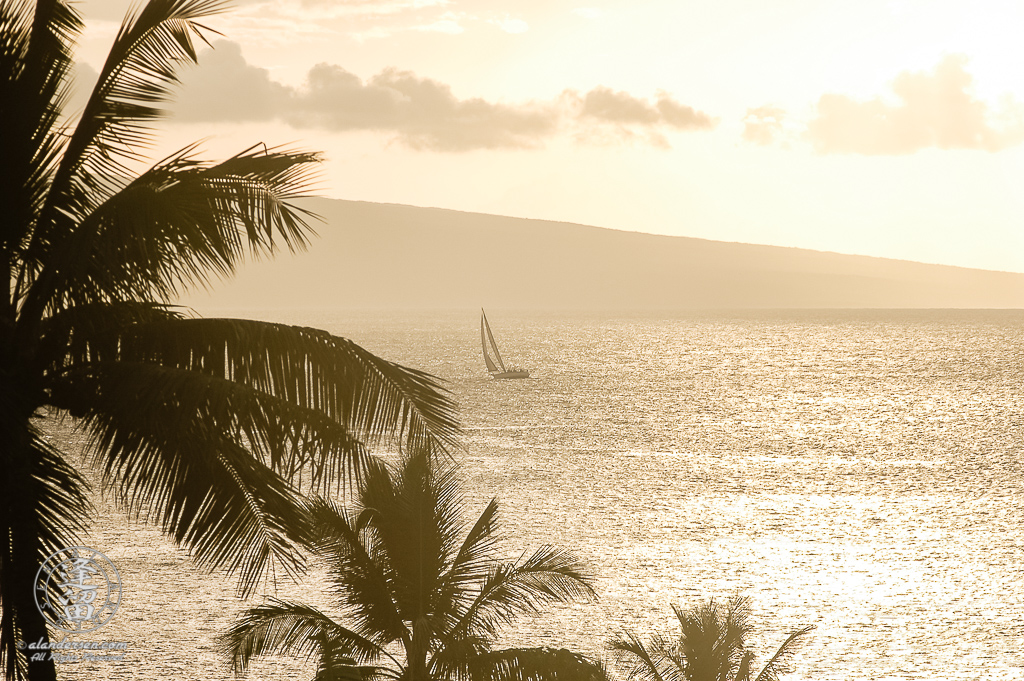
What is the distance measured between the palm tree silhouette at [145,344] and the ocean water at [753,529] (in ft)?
99.0

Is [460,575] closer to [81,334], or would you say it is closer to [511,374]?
[81,334]

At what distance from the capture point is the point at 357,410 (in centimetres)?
907

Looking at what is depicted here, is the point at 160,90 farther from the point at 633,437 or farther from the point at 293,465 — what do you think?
the point at 633,437

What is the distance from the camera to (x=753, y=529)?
5862 centimetres

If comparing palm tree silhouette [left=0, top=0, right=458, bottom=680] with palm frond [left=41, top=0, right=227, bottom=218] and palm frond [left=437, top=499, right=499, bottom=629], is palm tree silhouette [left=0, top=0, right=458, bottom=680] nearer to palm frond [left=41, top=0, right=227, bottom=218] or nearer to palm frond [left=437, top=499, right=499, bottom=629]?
palm frond [left=41, top=0, right=227, bottom=218]

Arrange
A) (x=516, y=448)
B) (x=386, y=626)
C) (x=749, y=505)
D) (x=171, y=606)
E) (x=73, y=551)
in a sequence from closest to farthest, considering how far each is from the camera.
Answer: (x=73, y=551), (x=386, y=626), (x=171, y=606), (x=749, y=505), (x=516, y=448)

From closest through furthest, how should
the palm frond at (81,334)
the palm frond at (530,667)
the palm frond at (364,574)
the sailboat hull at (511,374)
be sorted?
the palm frond at (81,334)
the palm frond at (530,667)
the palm frond at (364,574)
the sailboat hull at (511,374)

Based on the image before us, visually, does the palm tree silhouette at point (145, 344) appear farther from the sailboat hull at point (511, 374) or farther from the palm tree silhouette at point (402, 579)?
the sailboat hull at point (511, 374)

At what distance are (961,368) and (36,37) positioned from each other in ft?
591

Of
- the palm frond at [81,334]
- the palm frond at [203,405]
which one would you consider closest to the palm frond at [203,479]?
the palm frond at [203,405]

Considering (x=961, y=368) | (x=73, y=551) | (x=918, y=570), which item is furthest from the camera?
(x=961, y=368)

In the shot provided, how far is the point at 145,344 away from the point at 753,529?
54000 millimetres

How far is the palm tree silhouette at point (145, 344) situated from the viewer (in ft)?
26.9

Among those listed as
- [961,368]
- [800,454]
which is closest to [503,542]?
[800,454]
